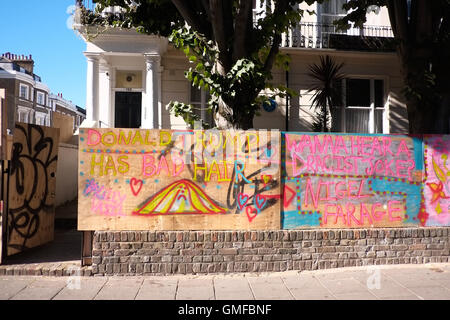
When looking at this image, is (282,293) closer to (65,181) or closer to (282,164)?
(282,164)

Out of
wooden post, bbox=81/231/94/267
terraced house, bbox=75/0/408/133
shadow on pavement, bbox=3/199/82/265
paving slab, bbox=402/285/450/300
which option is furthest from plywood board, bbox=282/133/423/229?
terraced house, bbox=75/0/408/133

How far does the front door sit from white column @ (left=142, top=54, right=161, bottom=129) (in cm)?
101

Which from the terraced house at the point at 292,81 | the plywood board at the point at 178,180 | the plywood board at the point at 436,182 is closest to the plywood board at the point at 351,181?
the plywood board at the point at 436,182

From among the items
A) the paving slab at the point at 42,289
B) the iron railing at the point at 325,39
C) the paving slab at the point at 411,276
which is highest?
the iron railing at the point at 325,39

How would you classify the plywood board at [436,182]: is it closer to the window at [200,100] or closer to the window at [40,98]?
the window at [200,100]

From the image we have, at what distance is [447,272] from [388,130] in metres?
7.98

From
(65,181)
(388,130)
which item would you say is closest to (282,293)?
(65,181)

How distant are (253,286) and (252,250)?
616 mm

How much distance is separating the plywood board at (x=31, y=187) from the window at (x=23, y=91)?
41.9m

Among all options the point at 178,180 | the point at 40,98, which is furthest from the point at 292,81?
the point at 40,98

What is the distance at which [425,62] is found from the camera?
7.36 m

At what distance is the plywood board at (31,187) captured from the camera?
5.57 m

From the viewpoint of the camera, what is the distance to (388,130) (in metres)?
12.5

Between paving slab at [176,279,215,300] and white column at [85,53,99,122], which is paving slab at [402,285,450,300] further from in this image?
white column at [85,53,99,122]
